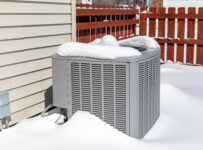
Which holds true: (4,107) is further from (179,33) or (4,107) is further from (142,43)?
(179,33)

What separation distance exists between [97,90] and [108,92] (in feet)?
0.41

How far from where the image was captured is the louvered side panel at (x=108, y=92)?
3188 millimetres

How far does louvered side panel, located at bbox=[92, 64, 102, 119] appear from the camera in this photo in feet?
10.6

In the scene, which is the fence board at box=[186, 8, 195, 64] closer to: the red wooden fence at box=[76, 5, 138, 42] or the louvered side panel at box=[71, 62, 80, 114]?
the red wooden fence at box=[76, 5, 138, 42]

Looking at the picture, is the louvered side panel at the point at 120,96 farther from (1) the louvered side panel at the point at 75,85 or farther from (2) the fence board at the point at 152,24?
(2) the fence board at the point at 152,24

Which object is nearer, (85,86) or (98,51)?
(98,51)

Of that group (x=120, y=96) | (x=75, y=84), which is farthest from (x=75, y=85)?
(x=120, y=96)

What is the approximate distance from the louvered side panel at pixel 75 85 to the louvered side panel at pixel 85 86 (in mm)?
66

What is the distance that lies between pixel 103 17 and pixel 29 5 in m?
3.66

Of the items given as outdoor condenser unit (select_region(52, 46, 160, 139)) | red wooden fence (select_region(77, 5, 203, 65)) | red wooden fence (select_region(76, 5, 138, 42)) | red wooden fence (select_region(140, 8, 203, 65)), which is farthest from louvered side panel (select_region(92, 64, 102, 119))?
red wooden fence (select_region(140, 8, 203, 65))

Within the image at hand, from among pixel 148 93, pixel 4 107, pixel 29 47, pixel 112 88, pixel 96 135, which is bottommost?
pixel 96 135

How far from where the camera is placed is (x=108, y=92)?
3242mm

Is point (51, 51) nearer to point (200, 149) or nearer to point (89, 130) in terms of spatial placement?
point (89, 130)

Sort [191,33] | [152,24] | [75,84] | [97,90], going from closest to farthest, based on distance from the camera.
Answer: [97,90] < [75,84] < [191,33] < [152,24]
